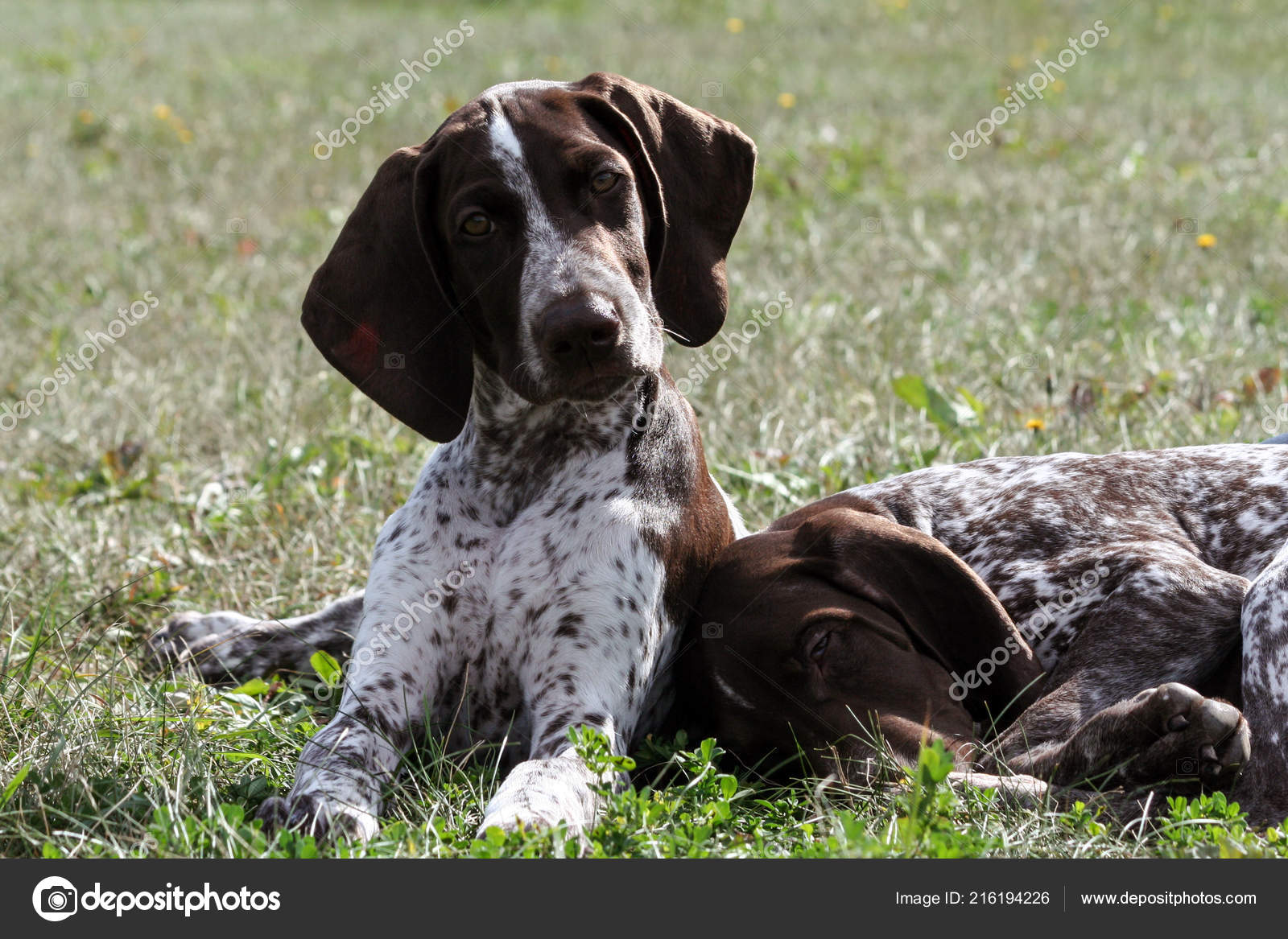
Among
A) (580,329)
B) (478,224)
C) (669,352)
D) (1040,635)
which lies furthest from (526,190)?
(669,352)

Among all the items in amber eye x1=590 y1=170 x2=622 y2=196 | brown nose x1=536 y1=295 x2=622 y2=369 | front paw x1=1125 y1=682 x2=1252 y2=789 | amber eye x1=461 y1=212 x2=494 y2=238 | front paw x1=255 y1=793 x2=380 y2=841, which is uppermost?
amber eye x1=590 y1=170 x2=622 y2=196

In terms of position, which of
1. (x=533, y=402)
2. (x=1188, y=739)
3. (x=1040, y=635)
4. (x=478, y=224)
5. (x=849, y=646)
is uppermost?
(x=478, y=224)

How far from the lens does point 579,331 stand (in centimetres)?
311

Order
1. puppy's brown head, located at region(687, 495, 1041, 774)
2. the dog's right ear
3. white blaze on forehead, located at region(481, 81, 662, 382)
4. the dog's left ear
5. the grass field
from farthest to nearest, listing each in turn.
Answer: the dog's left ear < the dog's right ear < puppy's brown head, located at region(687, 495, 1041, 774) < white blaze on forehead, located at region(481, 81, 662, 382) < the grass field

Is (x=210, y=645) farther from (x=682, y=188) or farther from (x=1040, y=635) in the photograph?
(x=1040, y=635)

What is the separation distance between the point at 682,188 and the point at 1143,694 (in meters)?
1.68

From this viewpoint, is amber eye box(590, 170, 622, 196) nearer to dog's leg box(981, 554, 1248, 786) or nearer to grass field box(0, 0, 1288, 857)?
grass field box(0, 0, 1288, 857)

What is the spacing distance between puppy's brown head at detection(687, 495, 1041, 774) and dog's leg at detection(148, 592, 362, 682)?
129 centimetres

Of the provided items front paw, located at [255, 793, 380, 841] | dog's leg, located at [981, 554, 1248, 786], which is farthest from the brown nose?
dog's leg, located at [981, 554, 1248, 786]

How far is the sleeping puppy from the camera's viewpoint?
3.05m

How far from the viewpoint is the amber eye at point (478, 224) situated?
10.9ft

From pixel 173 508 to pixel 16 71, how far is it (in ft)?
40.1

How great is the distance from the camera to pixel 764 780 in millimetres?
3332
